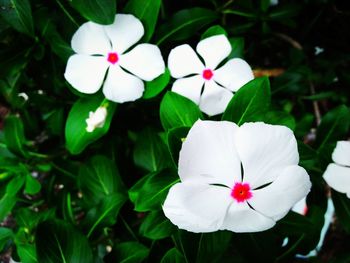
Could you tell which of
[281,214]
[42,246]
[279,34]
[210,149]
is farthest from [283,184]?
[279,34]

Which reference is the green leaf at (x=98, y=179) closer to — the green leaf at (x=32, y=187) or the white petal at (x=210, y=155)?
the green leaf at (x=32, y=187)

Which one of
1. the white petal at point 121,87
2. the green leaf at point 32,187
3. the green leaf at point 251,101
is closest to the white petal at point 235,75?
the green leaf at point 251,101

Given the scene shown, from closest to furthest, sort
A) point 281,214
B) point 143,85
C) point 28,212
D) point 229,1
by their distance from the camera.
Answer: point 281,214, point 143,85, point 28,212, point 229,1

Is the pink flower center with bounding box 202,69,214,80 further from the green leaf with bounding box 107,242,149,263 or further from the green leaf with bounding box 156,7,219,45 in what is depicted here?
the green leaf with bounding box 107,242,149,263

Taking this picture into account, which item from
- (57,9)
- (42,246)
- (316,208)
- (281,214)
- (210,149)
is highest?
(57,9)

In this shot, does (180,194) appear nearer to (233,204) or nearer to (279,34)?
(233,204)

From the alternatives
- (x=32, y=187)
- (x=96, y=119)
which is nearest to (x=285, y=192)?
(x=96, y=119)

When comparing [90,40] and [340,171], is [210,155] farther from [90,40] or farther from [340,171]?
[90,40]
